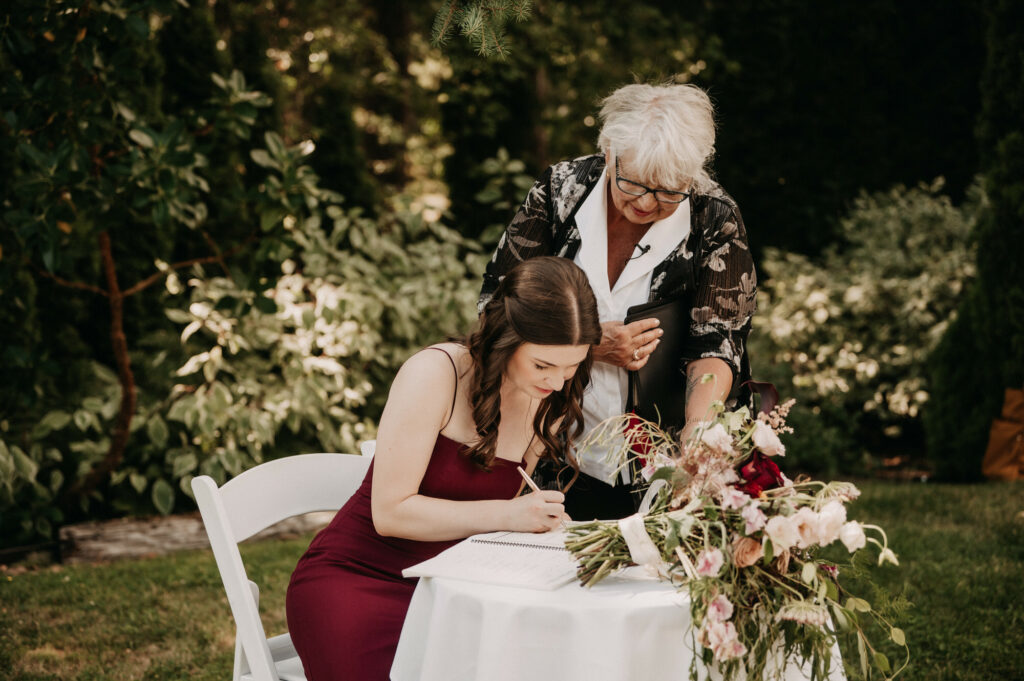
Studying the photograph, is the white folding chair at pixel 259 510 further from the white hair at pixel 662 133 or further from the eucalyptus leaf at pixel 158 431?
the eucalyptus leaf at pixel 158 431

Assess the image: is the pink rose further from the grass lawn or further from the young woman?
the grass lawn

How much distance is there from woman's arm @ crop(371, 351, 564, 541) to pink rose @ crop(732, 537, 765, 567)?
598 millimetres

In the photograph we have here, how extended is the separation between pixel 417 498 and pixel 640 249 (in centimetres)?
99

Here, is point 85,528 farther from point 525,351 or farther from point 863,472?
point 863,472

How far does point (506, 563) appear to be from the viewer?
78.3 inches

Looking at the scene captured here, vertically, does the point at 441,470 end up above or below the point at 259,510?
above

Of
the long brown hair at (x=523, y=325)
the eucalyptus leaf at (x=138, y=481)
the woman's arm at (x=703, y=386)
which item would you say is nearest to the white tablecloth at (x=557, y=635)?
the long brown hair at (x=523, y=325)

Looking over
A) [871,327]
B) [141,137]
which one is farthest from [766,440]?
[871,327]

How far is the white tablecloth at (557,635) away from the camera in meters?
1.80

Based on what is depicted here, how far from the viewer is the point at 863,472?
6.93 m

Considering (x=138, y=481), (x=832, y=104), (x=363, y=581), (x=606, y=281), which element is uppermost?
(x=832, y=104)

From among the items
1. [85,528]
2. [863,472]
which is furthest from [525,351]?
[863,472]

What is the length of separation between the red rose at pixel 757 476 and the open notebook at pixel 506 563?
401 millimetres

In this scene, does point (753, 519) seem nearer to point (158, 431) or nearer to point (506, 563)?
point (506, 563)
